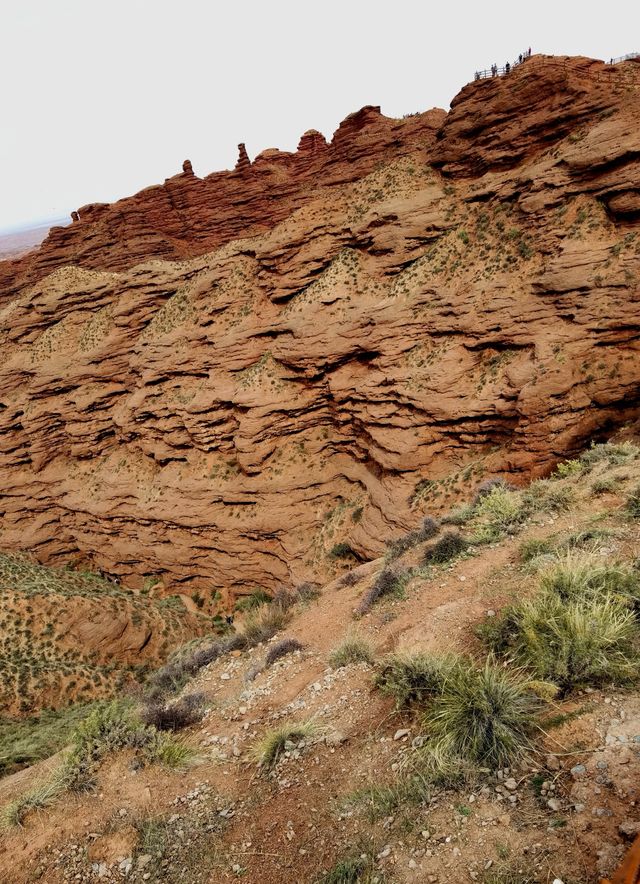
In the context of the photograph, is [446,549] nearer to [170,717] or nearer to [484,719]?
Result: [484,719]

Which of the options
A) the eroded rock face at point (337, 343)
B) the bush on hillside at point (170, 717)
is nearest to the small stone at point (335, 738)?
the bush on hillside at point (170, 717)

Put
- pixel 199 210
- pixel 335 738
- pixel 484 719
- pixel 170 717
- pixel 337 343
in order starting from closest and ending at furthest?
pixel 484 719
pixel 335 738
pixel 170 717
pixel 337 343
pixel 199 210

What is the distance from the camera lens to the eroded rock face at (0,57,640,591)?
15.6 metres

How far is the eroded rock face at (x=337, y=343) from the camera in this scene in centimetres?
1556

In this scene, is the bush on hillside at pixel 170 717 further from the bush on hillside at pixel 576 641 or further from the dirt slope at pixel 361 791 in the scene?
the bush on hillside at pixel 576 641

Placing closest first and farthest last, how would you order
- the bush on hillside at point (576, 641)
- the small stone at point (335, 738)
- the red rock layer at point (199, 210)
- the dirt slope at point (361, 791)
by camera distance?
the dirt slope at point (361, 791) → the bush on hillside at point (576, 641) → the small stone at point (335, 738) → the red rock layer at point (199, 210)

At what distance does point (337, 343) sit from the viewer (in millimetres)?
20734

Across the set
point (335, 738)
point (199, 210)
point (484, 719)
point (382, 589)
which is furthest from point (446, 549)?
point (199, 210)

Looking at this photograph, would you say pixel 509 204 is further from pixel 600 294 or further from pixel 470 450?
pixel 470 450

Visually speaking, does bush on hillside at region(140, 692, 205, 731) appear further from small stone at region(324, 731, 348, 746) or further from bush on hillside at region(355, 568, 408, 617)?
bush on hillside at region(355, 568, 408, 617)

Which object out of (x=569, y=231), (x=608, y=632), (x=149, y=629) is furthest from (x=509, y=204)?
(x=149, y=629)

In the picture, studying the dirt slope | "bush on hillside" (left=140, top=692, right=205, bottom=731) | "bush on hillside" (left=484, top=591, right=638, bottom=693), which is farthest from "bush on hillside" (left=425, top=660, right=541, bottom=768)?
"bush on hillside" (left=140, top=692, right=205, bottom=731)

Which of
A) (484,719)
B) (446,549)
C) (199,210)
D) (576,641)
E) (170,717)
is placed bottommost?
(170,717)

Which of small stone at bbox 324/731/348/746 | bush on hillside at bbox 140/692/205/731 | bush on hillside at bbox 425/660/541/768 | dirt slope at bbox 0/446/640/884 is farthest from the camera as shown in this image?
bush on hillside at bbox 140/692/205/731
